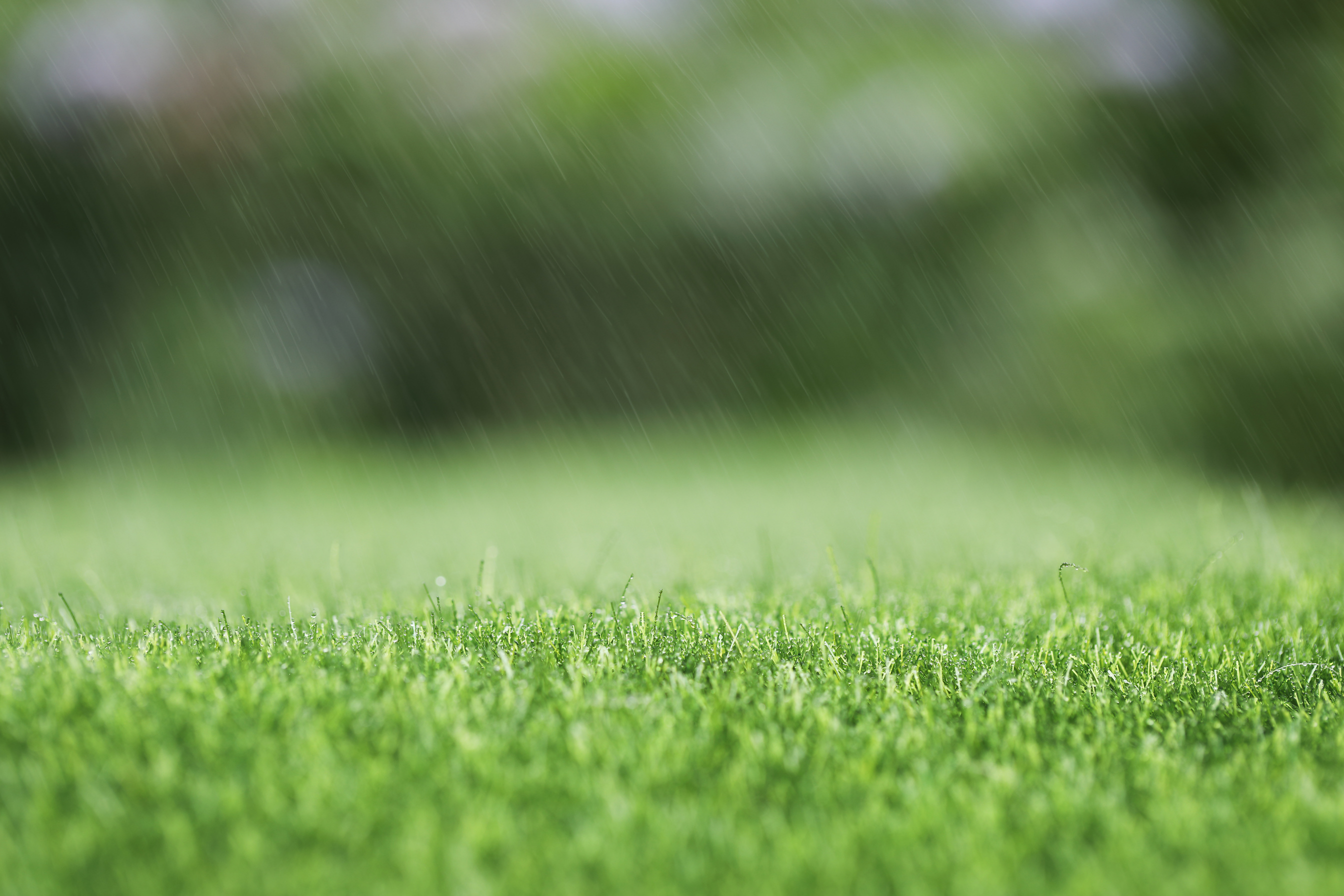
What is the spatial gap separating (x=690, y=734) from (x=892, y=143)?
49.4ft

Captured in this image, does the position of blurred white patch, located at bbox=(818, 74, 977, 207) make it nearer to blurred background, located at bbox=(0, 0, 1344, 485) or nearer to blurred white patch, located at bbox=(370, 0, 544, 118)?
blurred background, located at bbox=(0, 0, 1344, 485)

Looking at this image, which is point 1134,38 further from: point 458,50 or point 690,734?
point 690,734

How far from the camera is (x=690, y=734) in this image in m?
2.45

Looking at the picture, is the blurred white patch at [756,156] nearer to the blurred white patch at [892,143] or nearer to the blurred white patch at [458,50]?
the blurred white patch at [892,143]

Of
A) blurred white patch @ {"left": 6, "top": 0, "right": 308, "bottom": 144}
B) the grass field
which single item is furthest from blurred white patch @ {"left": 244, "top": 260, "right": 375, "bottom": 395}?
the grass field

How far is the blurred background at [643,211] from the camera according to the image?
13.7 m

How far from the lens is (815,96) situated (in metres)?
16.3

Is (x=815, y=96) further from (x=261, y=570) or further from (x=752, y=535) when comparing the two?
(x=261, y=570)

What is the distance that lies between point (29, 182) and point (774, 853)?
16.1 meters

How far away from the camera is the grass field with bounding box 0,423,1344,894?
1.95 m

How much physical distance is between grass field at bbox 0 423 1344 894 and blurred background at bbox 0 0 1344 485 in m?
10.1

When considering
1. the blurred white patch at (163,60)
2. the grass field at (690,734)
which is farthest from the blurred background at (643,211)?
the grass field at (690,734)

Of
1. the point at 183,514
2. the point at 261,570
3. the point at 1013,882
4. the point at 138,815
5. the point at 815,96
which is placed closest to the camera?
the point at 1013,882

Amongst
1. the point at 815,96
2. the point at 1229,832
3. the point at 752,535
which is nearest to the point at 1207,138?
the point at 815,96
